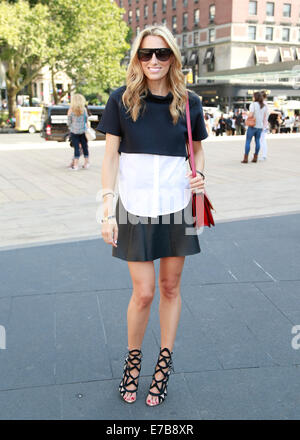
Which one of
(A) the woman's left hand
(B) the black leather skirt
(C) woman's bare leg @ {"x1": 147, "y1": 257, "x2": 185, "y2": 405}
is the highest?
(A) the woman's left hand

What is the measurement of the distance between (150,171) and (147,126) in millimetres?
221

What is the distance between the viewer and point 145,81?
2398 millimetres

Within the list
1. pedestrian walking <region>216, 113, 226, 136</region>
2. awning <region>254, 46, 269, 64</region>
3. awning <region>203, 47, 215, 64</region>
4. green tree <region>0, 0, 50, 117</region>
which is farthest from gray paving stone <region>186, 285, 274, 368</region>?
awning <region>203, 47, 215, 64</region>

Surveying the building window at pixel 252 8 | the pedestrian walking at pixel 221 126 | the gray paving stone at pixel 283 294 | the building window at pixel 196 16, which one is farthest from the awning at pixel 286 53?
the gray paving stone at pixel 283 294

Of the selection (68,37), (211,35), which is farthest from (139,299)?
(211,35)

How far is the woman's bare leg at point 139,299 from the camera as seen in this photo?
2455 mm

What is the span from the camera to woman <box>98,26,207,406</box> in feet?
7.66

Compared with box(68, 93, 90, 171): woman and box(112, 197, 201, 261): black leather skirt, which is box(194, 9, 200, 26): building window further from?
box(112, 197, 201, 261): black leather skirt

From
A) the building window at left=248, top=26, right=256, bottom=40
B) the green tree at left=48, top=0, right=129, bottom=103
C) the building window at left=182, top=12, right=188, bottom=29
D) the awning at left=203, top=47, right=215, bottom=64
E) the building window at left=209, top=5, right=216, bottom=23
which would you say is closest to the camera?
the green tree at left=48, top=0, right=129, bottom=103

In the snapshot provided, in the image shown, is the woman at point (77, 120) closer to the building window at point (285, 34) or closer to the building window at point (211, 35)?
the building window at point (211, 35)

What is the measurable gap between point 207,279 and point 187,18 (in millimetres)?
68351

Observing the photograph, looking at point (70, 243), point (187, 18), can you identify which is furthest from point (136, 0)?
point (70, 243)

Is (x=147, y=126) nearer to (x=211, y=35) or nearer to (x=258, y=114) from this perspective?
(x=258, y=114)
